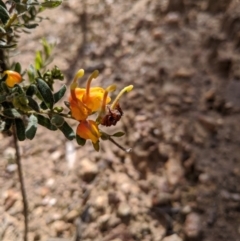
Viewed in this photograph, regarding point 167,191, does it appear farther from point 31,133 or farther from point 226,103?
point 31,133

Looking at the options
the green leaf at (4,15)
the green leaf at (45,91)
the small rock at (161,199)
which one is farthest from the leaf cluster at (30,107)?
the small rock at (161,199)

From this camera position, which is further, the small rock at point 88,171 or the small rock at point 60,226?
the small rock at point 88,171

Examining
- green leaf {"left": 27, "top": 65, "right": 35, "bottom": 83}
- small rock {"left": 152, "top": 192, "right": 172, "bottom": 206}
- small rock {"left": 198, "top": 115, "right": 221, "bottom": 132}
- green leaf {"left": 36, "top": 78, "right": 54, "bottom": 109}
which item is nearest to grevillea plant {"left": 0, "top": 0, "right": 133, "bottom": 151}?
green leaf {"left": 36, "top": 78, "right": 54, "bottom": 109}

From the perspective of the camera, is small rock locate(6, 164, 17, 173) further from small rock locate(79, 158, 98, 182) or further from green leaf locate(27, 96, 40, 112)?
green leaf locate(27, 96, 40, 112)

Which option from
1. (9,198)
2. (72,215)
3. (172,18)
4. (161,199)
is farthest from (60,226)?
(172,18)

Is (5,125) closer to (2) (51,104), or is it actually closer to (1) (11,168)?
(2) (51,104)

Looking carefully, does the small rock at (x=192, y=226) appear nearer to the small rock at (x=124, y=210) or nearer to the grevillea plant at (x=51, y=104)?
the small rock at (x=124, y=210)

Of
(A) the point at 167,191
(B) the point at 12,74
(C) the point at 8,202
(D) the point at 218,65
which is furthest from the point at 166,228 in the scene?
(B) the point at 12,74
